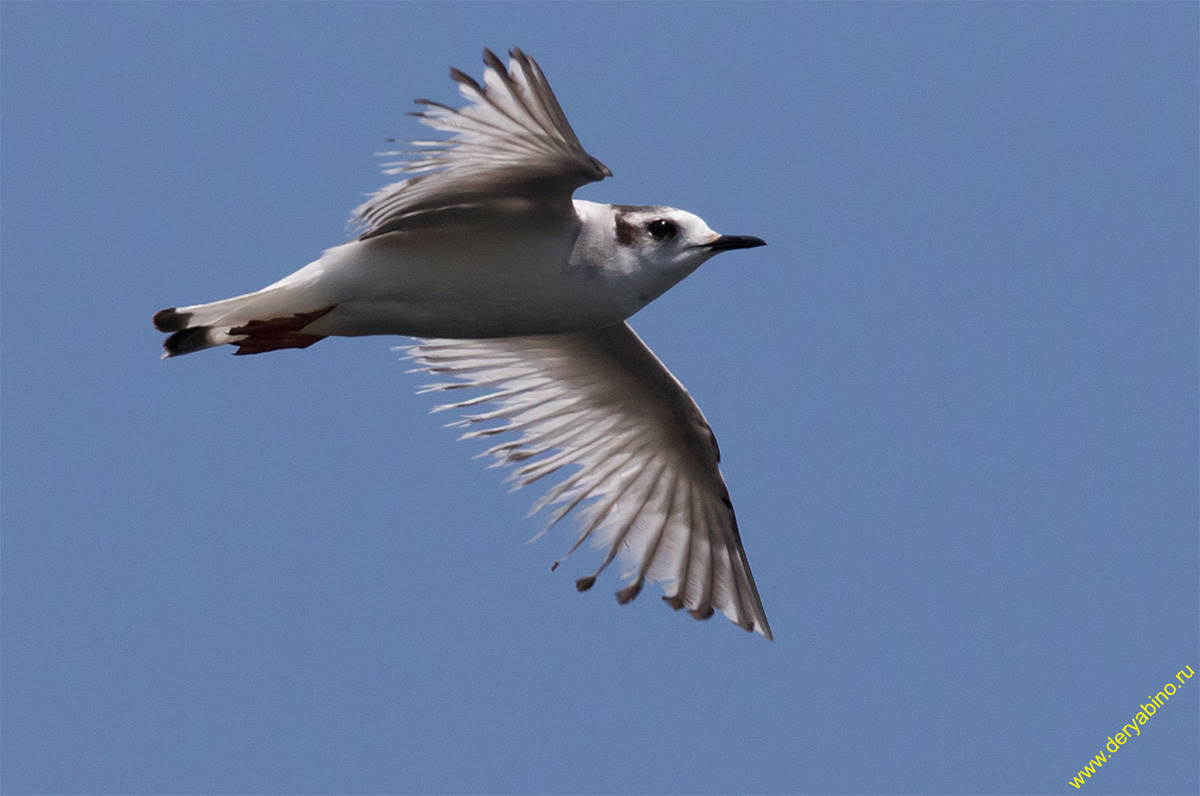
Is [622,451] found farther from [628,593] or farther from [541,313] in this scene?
[541,313]

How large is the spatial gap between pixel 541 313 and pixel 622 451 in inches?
85.3

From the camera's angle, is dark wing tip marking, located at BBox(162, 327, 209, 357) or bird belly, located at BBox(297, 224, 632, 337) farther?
dark wing tip marking, located at BBox(162, 327, 209, 357)

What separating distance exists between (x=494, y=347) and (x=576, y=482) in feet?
3.16

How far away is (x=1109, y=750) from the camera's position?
29.9 feet

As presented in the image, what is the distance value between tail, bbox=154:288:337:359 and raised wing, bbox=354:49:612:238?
65 centimetres

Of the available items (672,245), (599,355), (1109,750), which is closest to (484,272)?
(672,245)

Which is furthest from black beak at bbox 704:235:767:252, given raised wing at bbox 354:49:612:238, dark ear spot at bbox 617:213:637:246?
raised wing at bbox 354:49:612:238

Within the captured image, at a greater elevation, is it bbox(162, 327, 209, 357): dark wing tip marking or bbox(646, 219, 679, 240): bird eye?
bbox(646, 219, 679, 240): bird eye

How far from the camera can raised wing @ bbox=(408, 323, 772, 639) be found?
10570 mm

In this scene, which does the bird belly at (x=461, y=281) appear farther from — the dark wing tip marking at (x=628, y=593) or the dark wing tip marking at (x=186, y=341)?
the dark wing tip marking at (x=628, y=593)

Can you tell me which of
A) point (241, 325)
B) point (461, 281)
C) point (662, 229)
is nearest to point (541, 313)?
point (461, 281)

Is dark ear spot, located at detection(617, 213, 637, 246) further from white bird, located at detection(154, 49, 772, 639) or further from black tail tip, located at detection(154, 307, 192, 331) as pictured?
black tail tip, located at detection(154, 307, 192, 331)

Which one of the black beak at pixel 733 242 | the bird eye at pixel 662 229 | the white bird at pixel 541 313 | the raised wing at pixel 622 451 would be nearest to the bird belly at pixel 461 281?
the white bird at pixel 541 313

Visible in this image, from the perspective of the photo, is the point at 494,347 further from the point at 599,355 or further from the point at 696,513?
the point at 696,513
